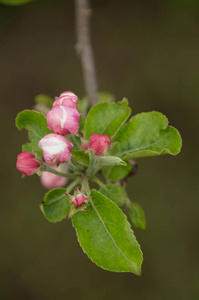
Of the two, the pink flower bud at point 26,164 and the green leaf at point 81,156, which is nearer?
the pink flower bud at point 26,164

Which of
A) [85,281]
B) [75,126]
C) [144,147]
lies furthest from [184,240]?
[75,126]

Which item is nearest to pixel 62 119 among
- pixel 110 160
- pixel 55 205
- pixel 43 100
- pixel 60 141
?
pixel 60 141

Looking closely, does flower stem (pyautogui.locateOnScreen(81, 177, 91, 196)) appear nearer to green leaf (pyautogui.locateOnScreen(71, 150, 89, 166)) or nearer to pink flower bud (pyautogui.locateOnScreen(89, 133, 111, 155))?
green leaf (pyautogui.locateOnScreen(71, 150, 89, 166))

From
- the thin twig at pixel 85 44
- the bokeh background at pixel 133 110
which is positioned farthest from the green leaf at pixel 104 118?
the bokeh background at pixel 133 110

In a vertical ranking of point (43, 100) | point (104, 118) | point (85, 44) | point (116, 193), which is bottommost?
point (116, 193)

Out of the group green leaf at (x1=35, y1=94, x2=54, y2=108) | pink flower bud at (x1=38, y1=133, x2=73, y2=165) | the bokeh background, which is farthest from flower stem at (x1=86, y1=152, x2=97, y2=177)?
the bokeh background

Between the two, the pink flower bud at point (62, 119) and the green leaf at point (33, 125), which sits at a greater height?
the green leaf at point (33, 125)

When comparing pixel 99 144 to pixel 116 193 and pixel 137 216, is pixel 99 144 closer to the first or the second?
pixel 116 193

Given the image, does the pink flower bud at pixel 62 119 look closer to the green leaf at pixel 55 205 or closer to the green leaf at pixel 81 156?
the green leaf at pixel 81 156
